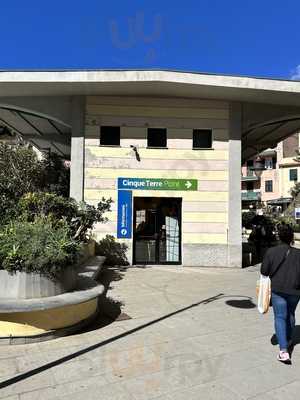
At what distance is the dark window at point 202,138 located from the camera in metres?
14.5

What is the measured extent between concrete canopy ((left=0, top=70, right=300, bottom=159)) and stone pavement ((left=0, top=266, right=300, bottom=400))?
26.3 ft

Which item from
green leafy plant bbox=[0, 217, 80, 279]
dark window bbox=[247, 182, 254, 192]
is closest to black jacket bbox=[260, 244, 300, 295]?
green leafy plant bbox=[0, 217, 80, 279]

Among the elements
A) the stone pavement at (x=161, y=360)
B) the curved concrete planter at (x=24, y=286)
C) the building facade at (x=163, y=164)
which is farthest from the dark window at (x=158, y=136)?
the curved concrete planter at (x=24, y=286)

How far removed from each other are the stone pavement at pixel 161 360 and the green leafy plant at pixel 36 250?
111 cm

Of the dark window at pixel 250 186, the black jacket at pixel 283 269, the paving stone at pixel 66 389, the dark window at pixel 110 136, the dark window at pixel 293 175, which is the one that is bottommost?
the paving stone at pixel 66 389

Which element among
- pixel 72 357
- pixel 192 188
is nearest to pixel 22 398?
pixel 72 357

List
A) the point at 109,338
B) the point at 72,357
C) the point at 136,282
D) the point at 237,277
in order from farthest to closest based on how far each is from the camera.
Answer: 1. the point at 237,277
2. the point at 136,282
3. the point at 109,338
4. the point at 72,357

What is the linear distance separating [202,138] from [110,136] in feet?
11.0

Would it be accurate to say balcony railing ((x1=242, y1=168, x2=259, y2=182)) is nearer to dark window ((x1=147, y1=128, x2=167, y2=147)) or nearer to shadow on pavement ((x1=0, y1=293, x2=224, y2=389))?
dark window ((x1=147, y1=128, x2=167, y2=147))

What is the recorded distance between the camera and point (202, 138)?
47.8ft

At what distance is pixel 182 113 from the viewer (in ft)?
47.4

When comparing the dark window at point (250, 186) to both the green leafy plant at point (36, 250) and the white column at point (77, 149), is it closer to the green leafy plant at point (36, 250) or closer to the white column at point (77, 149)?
the white column at point (77, 149)

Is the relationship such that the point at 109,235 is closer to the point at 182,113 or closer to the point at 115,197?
the point at 115,197

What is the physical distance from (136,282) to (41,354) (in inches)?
222
